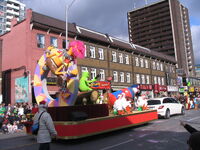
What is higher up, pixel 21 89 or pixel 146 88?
pixel 146 88

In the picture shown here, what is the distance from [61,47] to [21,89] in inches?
261

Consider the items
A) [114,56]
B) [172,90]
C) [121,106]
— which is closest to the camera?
[121,106]

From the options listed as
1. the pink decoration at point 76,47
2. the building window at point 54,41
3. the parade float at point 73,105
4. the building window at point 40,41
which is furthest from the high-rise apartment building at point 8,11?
the pink decoration at point 76,47

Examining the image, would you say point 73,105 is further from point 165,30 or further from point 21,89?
point 165,30

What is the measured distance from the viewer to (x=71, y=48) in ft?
33.8

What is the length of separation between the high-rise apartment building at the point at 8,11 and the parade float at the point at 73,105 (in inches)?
3642

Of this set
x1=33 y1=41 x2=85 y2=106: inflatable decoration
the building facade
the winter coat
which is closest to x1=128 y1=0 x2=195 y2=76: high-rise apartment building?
the building facade

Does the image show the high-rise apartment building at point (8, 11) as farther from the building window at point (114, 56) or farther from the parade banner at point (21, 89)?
the parade banner at point (21, 89)

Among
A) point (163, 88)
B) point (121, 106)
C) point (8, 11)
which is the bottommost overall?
point (121, 106)

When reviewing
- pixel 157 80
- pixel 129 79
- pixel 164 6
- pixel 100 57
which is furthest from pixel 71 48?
pixel 164 6

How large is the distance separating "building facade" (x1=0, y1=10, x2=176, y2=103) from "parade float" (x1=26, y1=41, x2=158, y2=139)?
1209cm

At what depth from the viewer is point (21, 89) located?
23.4 meters

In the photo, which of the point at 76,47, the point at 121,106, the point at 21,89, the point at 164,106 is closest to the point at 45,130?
the point at 76,47

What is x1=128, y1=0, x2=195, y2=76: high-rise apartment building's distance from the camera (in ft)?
304
